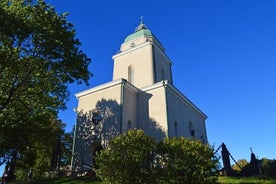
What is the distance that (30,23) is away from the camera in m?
17.8

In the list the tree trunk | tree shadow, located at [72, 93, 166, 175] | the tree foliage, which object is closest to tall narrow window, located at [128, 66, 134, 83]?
tree shadow, located at [72, 93, 166, 175]

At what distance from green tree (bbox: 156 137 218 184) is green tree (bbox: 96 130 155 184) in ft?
2.21

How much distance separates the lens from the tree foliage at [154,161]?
12.4 meters

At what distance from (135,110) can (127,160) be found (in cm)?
1181

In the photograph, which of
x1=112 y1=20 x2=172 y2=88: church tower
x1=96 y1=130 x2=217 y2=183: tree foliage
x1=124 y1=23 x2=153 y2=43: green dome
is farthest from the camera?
x1=124 y1=23 x2=153 y2=43: green dome

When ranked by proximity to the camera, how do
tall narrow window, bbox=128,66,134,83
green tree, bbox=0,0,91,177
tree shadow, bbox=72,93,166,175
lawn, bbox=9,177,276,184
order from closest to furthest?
lawn, bbox=9,177,276,184 < green tree, bbox=0,0,91,177 < tree shadow, bbox=72,93,166,175 < tall narrow window, bbox=128,66,134,83

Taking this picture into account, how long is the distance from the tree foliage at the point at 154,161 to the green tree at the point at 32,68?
8.52 m

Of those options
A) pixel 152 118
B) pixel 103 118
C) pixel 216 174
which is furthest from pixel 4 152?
pixel 216 174

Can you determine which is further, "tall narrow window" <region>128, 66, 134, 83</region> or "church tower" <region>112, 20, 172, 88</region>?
"tall narrow window" <region>128, 66, 134, 83</region>

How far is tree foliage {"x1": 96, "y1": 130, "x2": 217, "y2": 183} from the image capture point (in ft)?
40.5

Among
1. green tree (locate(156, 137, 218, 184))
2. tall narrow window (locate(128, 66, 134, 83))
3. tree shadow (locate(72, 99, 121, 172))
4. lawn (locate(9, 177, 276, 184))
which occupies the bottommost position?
Result: lawn (locate(9, 177, 276, 184))

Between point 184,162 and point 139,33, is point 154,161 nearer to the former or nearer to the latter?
point 184,162

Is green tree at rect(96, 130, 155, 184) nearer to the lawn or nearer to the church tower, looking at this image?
the lawn

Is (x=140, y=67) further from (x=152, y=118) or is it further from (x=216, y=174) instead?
(x=216, y=174)
